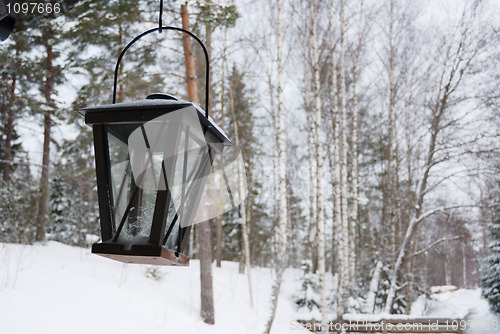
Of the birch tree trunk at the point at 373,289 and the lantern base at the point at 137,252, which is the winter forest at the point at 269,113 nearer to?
the birch tree trunk at the point at 373,289

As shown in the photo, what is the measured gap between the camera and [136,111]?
1.42 metres

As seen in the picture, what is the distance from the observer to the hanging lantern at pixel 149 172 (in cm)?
139

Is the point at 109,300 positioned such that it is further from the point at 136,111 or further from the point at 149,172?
the point at 136,111

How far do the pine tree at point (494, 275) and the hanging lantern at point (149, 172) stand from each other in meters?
11.5

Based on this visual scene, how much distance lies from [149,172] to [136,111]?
22cm

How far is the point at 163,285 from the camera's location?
8.97 metres

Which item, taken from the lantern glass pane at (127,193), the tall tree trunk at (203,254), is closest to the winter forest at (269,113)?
the tall tree trunk at (203,254)

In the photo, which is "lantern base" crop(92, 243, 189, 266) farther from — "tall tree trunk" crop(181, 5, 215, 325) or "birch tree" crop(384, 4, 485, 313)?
"birch tree" crop(384, 4, 485, 313)

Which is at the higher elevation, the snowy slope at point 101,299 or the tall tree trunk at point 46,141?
the tall tree trunk at point 46,141

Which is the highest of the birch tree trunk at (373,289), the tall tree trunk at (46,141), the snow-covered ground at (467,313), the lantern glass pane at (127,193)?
the tall tree trunk at (46,141)

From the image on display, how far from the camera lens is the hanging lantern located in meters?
1.39

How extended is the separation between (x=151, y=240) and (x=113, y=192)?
0.27m

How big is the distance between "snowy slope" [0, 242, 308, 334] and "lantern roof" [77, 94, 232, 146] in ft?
12.9

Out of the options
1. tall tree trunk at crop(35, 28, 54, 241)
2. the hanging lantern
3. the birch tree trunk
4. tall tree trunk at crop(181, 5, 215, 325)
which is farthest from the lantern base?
the birch tree trunk
